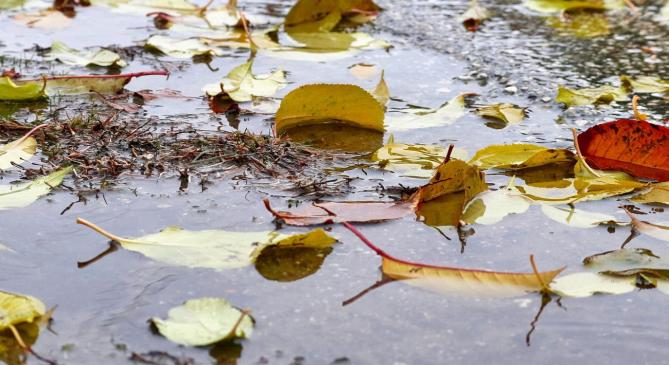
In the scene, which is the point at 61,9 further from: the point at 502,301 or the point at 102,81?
the point at 502,301

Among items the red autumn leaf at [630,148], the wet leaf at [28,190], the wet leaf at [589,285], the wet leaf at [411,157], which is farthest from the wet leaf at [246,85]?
the wet leaf at [589,285]

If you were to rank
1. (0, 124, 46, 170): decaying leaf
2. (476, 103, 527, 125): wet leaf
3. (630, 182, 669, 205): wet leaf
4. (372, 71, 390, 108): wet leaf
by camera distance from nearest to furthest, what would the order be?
(630, 182, 669, 205): wet leaf, (0, 124, 46, 170): decaying leaf, (476, 103, 527, 125): wet leaf, (372, 71, 390, 108): wet leaf

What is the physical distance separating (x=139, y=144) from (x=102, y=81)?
453 mm

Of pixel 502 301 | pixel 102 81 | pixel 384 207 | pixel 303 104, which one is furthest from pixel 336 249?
pixel 102 81

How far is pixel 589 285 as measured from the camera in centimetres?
130

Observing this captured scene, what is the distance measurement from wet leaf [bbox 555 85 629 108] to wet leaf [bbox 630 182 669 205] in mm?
538

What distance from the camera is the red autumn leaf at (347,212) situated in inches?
58.0

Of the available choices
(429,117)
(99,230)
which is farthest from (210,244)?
(429,117)

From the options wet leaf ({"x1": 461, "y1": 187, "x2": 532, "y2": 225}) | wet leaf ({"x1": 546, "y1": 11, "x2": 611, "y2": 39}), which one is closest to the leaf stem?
wet leaf ({"x1": 461, "y1": 187, "x2": 532, "y2": 225})

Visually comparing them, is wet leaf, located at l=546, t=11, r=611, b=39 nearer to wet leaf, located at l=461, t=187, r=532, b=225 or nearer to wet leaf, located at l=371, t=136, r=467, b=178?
wet leaf, located at l=371, t=136, r=467, b=178

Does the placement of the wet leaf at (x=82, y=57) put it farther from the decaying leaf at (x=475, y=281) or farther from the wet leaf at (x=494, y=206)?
the decaying leaf at (x=475, y=281)

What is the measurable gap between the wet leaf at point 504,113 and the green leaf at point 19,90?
1.03 metres

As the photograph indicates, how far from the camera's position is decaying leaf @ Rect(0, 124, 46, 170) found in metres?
1.70

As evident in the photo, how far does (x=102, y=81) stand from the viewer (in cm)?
220
